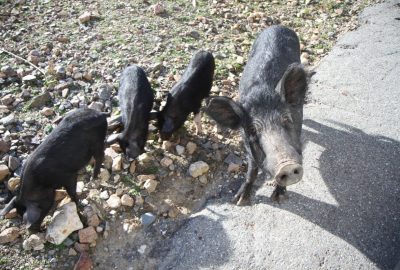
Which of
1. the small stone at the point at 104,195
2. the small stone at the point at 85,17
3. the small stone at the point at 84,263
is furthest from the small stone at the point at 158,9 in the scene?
the small stone at the point at 84,263

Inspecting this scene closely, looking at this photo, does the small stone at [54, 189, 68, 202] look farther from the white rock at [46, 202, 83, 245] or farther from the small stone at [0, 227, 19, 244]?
the small stone at [0, 227, 19, 244]

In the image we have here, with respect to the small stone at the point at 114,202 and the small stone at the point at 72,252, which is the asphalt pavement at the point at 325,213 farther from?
the small stone at the point at 72,252

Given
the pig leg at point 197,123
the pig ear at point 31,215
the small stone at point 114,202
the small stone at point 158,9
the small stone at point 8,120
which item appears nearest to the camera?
the pig ear at point 31,215

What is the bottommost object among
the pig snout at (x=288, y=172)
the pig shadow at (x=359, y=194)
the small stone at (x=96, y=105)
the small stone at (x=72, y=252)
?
the pig shadow at (x=359, y=194)

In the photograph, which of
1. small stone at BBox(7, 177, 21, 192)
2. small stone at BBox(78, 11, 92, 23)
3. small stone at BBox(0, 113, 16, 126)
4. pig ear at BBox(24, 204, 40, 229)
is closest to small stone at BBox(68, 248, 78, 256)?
pig ear at BBox(24, 204, 40, 229)

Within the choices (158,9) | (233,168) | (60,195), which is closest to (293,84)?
(233,168)

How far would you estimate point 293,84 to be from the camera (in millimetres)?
3768

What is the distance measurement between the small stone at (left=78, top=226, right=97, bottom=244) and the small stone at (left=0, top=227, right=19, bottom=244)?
657mm

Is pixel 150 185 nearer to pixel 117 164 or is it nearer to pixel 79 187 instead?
pixel 117 164

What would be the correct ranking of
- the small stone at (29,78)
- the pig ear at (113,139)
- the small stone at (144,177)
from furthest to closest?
the small stone at (29,78) → the pig ear at (113,139) → the small stone at (144,177)

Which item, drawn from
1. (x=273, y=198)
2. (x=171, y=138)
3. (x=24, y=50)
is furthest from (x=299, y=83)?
(x=24, y=50)

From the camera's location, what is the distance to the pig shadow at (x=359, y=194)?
394cm

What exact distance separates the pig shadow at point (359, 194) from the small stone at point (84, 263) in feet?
6.40

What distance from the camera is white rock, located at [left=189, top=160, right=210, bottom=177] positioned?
4.63m
